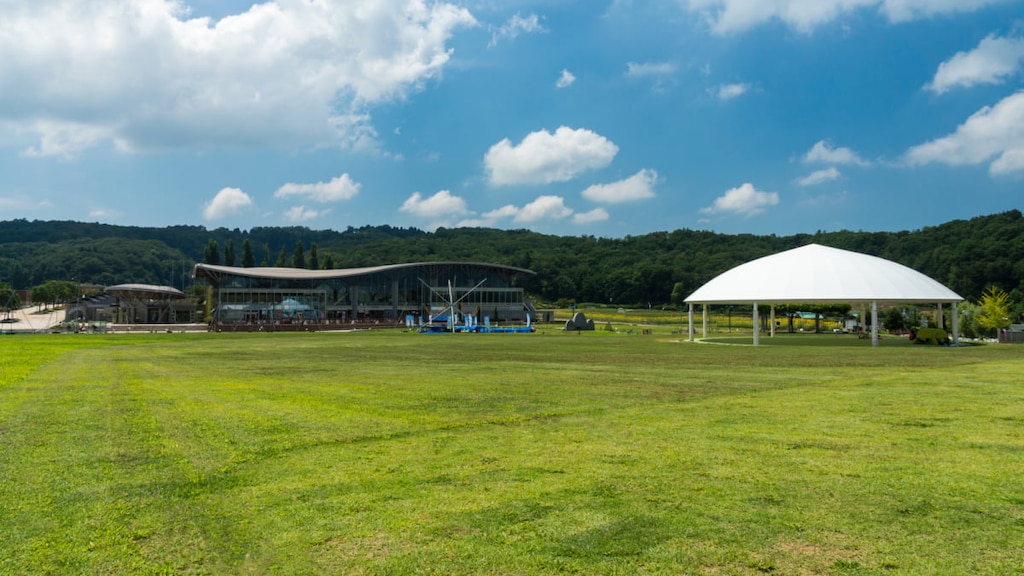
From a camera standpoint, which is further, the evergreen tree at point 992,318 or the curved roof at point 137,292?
the curved roof at point 137,292

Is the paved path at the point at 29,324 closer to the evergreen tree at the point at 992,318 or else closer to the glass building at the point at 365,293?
the glass building at the point at 365,293

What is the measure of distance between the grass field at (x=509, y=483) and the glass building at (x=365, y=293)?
260ft

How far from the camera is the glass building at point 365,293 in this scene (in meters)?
93.9

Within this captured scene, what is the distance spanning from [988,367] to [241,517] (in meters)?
24.2

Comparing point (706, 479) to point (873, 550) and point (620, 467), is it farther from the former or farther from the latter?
point (873, 550)

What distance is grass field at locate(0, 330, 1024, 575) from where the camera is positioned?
4684mm

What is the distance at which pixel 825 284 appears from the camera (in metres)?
38.5

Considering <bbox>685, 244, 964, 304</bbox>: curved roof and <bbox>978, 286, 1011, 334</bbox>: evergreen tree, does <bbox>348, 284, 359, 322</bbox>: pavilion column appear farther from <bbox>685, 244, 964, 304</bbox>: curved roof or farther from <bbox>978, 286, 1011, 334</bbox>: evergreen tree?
<bbox>978, 286, 1011, 334</bbox>: evergreen tree

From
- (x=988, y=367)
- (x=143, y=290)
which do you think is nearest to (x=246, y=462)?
(x=988, y=367)

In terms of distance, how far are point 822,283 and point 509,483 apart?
37.3 metres

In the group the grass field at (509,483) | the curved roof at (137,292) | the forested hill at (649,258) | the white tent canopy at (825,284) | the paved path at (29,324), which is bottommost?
the grass field at (509,483)

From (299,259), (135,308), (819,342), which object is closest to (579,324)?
(819,342)

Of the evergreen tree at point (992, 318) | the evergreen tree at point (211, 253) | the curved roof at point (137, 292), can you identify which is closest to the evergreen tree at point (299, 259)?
the evergreen tree at point (211, 253)

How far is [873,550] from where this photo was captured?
479 cm
